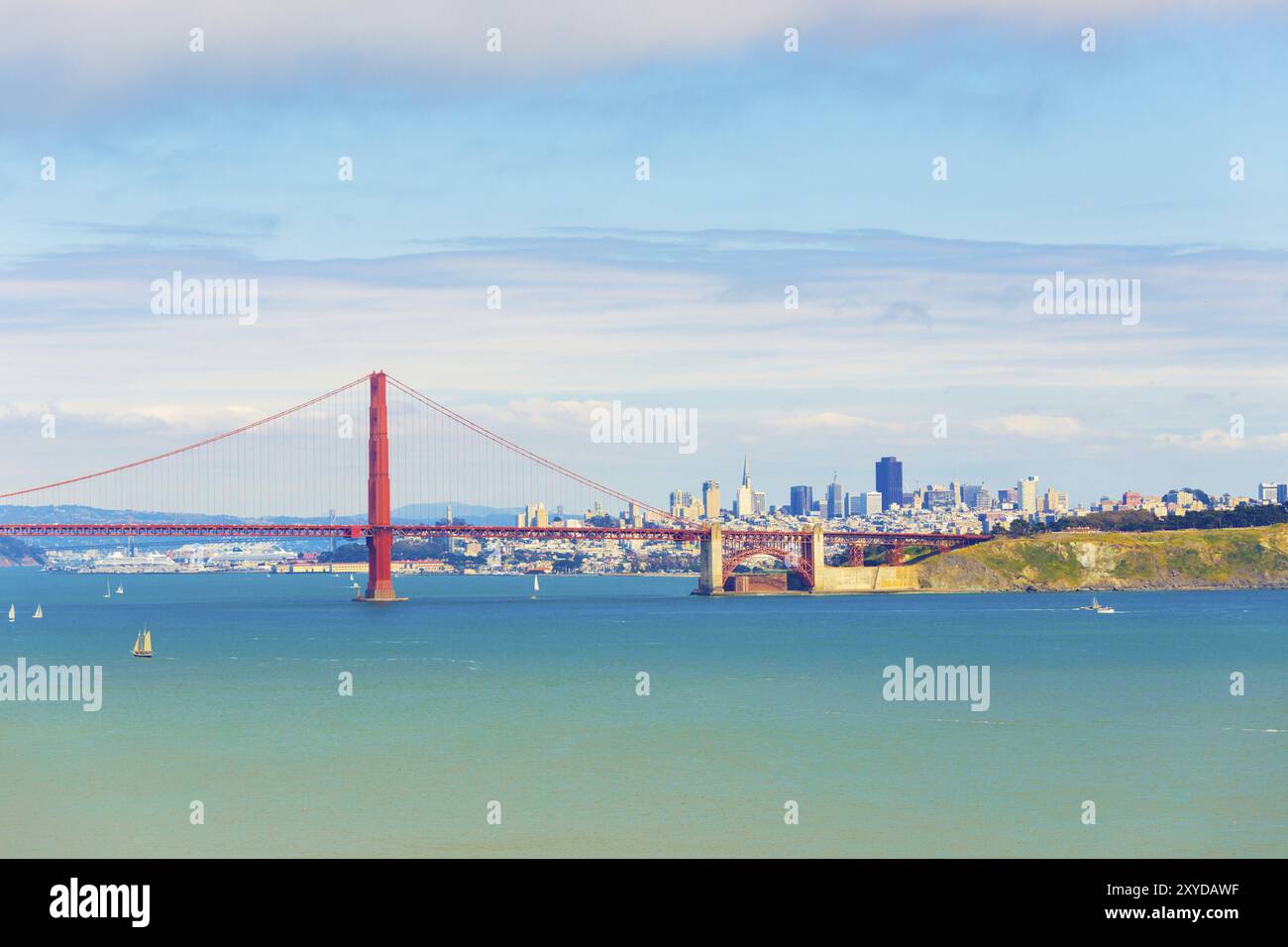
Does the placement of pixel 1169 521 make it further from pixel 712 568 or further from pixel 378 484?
pixel 378 484

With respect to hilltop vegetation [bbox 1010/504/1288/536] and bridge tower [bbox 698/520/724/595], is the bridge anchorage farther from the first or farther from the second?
hilltop vegetation [bbox 1010/504/1288/536]

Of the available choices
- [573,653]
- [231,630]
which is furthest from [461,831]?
[231,630]

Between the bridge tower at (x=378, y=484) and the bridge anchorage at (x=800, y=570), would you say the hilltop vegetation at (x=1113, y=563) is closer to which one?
the bridge anchorage at (x=800, y=570)
